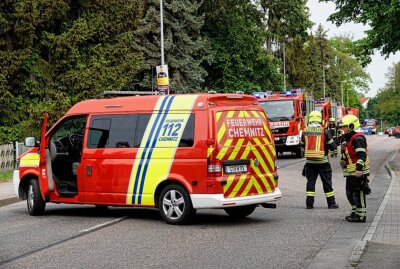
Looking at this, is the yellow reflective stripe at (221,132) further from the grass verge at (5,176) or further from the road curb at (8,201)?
the grass verge at (5,176)

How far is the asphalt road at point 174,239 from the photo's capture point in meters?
7.94

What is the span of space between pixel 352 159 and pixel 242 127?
1.88 meters

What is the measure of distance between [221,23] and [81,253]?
1681 inches

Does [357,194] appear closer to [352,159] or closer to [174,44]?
[352,159]

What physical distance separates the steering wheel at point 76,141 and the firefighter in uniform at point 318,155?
4.33 meters

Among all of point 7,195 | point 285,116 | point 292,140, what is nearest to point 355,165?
point 7,195

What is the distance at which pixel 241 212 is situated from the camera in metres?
11.7

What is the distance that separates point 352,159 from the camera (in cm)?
1081

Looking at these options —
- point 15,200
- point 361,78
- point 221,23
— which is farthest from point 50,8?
point 361,78

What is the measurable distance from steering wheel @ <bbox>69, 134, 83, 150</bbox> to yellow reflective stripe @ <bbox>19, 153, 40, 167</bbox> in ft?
2.21

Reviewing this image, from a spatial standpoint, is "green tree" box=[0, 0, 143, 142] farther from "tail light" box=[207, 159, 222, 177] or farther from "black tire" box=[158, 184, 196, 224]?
"tail light" box=[207, 159, 222, 177]

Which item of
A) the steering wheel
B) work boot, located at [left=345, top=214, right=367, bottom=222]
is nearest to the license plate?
work boot, located at [left=345, top=214, right=367, bottom=222]

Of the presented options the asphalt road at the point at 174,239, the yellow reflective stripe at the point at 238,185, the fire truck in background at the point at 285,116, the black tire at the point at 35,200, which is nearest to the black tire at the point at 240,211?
the asphalt road at the point at 174,239

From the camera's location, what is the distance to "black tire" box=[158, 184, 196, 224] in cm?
1055
